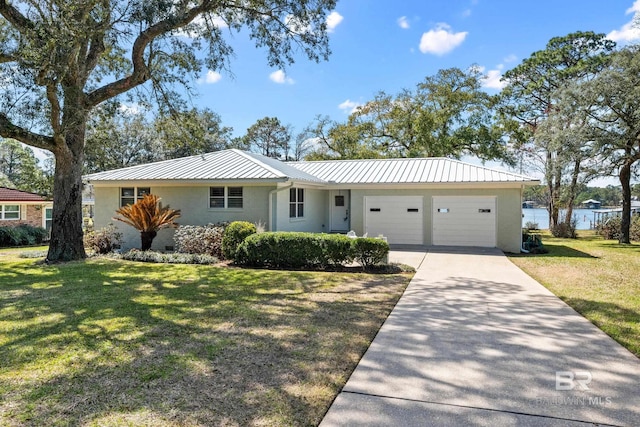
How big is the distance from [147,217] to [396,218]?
31.2ft

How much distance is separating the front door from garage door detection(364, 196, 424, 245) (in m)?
1.76

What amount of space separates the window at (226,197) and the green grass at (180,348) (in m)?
5.86

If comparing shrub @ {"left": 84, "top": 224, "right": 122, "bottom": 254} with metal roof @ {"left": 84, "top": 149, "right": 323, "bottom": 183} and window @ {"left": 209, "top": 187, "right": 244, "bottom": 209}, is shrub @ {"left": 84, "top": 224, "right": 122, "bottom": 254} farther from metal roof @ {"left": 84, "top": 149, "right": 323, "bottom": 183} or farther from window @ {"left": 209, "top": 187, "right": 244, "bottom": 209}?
window @ {"left": 209, "top": 187, "right": 244, "bottom": 209}

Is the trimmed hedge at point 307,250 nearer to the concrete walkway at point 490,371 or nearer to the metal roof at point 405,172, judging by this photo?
the concrete walkway at point 490,371

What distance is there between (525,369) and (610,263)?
10.3m

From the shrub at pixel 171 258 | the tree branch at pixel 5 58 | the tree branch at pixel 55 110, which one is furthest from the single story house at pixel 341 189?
the tree branch at pixel 5 58

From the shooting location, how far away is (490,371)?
4.09 meters

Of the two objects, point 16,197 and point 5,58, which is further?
point 16,197

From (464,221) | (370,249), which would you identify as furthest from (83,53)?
(464,221)

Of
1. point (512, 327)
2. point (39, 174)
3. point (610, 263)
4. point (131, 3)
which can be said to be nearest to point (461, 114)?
point (610, 263)

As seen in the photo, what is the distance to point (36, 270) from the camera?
35.0ft

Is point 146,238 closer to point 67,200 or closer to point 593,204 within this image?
point 67,200

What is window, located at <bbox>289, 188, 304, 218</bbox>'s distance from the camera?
15.4m

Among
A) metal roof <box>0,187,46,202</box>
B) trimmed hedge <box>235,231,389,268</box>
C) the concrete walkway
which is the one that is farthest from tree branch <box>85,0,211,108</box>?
metal roof <box>0,187,46,202</box>
